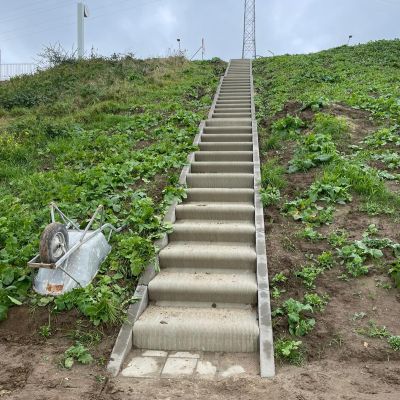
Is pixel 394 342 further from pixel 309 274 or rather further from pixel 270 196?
pixel 270 196

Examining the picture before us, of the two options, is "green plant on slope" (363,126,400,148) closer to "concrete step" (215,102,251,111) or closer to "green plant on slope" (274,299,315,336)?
"concrete step" (215,102,251,111)

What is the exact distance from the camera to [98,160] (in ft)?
27.4

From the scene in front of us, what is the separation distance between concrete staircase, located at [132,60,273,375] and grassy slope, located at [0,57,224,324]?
345 millimetres

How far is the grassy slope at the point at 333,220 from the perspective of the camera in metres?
4.18

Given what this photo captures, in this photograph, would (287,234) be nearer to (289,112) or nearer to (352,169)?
(352,169)

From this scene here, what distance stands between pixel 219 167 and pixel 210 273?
3.10m

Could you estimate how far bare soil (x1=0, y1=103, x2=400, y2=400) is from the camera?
3475mm

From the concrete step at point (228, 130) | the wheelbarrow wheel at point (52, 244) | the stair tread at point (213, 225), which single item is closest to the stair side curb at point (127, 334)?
the wheelbarrow wheel at point (52, 244)

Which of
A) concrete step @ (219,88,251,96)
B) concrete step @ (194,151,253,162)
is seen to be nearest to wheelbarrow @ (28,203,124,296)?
concrete step @ (194,151,253,162)

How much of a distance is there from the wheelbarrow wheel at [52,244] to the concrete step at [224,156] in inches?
167

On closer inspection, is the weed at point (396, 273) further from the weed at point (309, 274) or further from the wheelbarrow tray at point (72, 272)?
the wheelbarrow tray at point (72, 272)

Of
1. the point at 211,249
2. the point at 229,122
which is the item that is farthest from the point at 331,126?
the point at 211,249

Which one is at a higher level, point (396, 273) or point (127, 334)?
point (396, 273)

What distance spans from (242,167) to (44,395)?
5266mm
